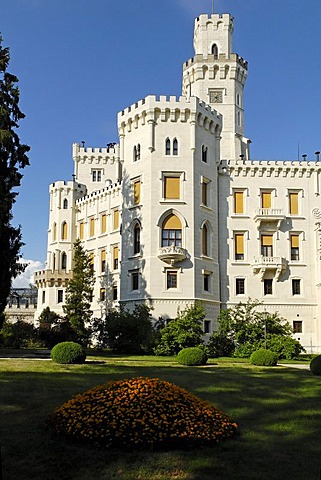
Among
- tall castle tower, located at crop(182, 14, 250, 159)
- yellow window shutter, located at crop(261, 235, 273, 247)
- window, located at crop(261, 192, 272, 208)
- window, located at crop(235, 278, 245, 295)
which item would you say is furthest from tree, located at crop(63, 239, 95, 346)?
tall castle tower, located at crop(182, 14, 250, 159)

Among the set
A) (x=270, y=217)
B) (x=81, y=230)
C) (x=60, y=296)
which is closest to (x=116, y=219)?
(x=81, y=230)

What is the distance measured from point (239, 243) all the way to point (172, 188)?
8.50 metres

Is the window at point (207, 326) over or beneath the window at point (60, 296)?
beneath

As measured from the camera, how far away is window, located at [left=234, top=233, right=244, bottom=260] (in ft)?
154

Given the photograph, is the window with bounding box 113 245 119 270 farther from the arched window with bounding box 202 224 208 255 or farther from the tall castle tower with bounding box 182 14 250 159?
the tall castle tower with bounding box 182 14 250 159

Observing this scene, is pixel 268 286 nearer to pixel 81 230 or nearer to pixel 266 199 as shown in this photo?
pixel 266 199

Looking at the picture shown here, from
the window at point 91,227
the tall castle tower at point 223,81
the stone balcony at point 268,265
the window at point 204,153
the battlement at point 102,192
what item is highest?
the tall castle tower at point 223,81

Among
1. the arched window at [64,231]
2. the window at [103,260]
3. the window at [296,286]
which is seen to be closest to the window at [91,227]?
the window at [103,260]

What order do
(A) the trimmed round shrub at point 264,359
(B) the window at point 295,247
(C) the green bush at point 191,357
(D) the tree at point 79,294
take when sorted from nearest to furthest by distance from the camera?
(C) the green bush at point 191,357 < (A) the trimmed round shrub at point 264,359 < (B) the window at point 295,247 < (D) the tree at point 79,294

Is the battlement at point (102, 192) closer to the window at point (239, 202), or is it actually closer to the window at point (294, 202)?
the window at point (239, 202)

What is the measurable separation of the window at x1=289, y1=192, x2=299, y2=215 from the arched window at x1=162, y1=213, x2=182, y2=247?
38.7 ft

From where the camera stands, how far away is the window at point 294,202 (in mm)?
48188

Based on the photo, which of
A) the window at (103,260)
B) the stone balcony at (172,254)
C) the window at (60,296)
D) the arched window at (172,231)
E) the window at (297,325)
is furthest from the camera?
the window at (60,296)

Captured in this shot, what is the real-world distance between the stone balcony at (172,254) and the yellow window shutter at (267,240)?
30.9 feet
